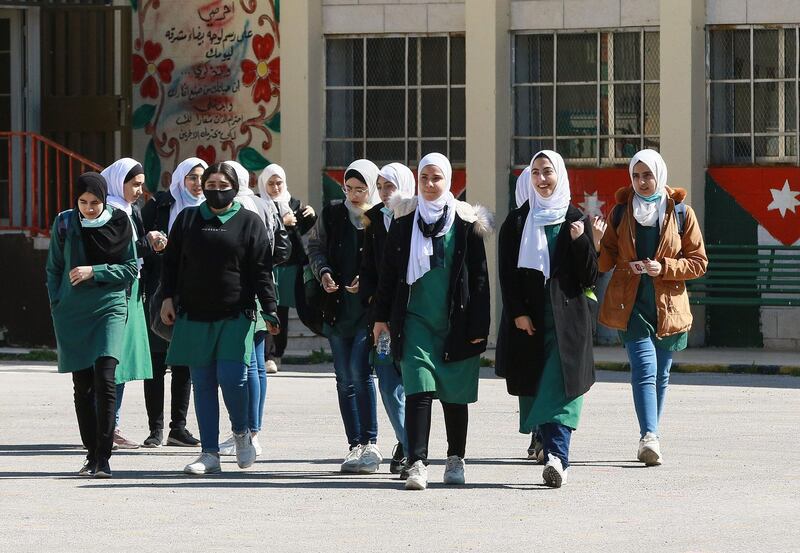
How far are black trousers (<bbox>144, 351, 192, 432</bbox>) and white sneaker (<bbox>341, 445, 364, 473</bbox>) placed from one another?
1820 millimetres

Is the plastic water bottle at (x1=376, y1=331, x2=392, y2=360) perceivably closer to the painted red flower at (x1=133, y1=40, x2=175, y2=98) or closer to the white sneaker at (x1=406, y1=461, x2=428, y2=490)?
the white sneaker at (x1=406, y1=461, x2=428, y2=490)

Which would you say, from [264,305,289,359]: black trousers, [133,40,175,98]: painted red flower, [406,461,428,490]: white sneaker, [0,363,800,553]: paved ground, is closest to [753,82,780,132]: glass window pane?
[133,40,175,98]: painted red flower

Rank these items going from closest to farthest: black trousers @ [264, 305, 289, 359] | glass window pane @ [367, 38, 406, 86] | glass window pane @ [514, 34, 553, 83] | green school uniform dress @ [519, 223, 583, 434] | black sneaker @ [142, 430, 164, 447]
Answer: green school uniform dress @ [519, 223, 583, 434], black sneaker @ [142, 430, 164, 447], black trousers @ [264, 305, 289, 359], glass window pane @ [514, 34, 553, 83], glass window pane @ [367, 38, 406, 86]

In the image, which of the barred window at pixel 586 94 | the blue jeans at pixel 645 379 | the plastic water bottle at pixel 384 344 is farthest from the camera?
the barred window at pixel 586 94

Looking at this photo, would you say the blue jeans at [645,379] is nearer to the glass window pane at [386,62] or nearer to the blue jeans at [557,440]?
the blue jeans at [557,440]

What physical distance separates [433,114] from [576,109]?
1.70m

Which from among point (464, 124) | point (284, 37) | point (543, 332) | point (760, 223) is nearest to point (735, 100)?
point (760, 223)

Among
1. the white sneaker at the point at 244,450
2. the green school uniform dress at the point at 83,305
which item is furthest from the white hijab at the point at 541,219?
the green school uniform dress at the point at 83,305

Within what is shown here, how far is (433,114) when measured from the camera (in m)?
22.1

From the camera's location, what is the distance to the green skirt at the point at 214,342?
410 inches

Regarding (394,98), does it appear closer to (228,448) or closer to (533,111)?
(533,111)

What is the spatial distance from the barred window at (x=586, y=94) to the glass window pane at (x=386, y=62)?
136cm

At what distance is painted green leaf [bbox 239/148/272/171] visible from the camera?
894 inches

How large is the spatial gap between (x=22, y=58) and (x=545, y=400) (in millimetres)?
13779
